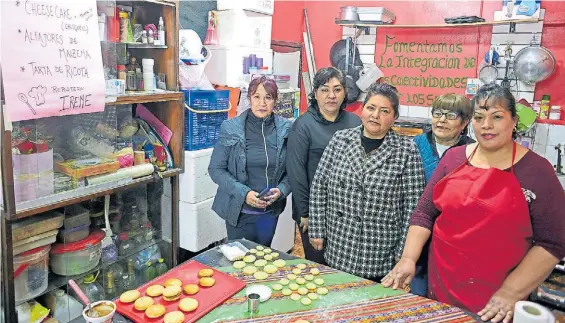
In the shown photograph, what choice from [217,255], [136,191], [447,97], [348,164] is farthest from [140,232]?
[447,97]

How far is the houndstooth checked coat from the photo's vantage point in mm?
1798

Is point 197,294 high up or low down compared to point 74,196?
down

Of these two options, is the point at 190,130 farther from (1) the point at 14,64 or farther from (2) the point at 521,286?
(2) the point at 521,286

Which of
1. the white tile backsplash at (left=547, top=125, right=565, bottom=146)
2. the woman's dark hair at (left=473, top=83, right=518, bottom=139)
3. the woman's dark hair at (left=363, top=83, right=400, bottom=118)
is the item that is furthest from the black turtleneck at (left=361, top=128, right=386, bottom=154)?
the white tile backsplash at (left=547, top=125, right=565, bottom=146)

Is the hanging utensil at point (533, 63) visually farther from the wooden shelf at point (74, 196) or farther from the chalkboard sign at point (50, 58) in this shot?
the chalkboard sign at point (50, 58)

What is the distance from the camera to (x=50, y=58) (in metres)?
1.81

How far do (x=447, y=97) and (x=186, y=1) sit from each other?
6.72ft

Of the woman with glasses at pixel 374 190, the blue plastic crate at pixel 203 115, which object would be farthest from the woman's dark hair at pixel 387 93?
the blue plastic crate at pixel 203 115

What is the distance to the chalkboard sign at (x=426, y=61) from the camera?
395 cm

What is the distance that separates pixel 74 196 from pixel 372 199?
143 centimetres

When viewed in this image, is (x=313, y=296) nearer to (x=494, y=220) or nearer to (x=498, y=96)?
(x=494, y=220)

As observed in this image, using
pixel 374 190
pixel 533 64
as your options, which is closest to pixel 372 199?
pixel 374 190

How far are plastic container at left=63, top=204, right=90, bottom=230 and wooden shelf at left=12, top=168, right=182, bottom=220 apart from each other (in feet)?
0.55

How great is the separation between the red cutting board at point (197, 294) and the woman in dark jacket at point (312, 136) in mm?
727
